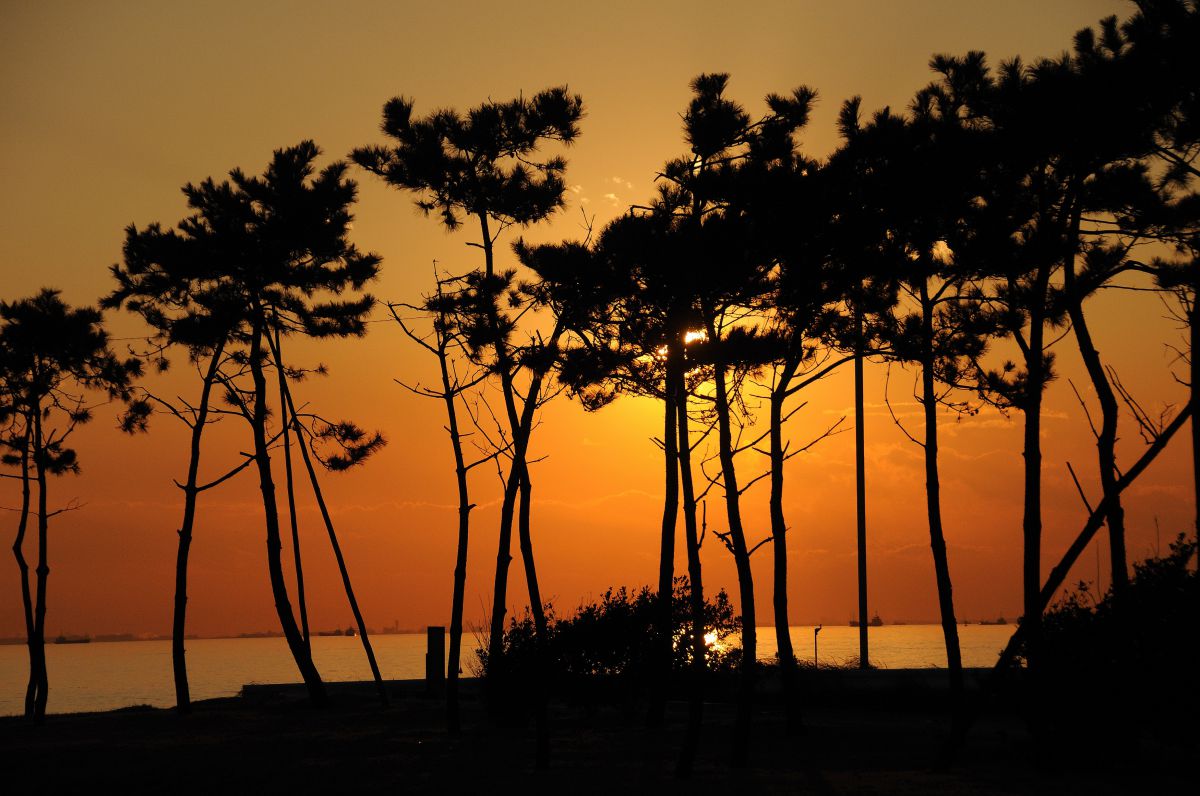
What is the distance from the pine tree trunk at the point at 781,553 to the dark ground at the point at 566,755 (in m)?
0.67

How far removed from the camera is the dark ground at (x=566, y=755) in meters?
13.6

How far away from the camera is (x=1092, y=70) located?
16.6 m

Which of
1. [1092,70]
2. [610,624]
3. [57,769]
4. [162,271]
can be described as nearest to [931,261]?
[1092,70]

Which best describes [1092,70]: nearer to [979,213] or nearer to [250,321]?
[979,213]

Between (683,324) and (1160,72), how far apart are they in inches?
315

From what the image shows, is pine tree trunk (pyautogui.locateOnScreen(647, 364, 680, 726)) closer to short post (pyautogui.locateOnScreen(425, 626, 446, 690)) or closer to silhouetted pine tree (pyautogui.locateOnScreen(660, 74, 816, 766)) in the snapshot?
silhouetted pine tree (pyautogui.locateOnScreen(660, 74, 816, 766))

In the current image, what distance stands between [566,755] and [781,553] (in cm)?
561

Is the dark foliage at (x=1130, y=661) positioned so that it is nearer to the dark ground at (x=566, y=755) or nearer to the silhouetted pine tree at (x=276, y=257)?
the dark ground at (x=566, y=755)

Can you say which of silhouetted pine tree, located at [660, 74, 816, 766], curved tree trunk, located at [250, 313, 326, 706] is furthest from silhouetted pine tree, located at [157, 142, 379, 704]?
silhouetted pine tree, located at [660, 74, 816, 766]

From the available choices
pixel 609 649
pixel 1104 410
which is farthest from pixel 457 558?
pixel 1104 410

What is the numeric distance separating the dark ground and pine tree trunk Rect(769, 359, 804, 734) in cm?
67

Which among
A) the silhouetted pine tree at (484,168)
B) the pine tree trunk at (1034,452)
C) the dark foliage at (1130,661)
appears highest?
the silhouetted pine tree at (484,168)

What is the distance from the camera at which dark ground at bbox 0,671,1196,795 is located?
13.6 m

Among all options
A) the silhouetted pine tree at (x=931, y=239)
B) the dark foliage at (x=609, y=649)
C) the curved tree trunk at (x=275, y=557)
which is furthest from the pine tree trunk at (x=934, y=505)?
the curved tree trunk at (x=275, y=557)
